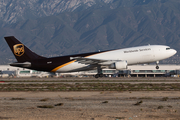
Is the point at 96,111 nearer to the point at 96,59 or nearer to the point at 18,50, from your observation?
the point at 96,59

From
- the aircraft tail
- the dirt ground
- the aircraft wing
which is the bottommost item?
the dirt ground

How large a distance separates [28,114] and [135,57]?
107 ft

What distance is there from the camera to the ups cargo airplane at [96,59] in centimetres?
4769

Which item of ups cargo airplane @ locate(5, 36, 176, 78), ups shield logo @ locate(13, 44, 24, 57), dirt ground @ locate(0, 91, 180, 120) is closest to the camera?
dirt ground @ locate(0, 91, 180, 120)

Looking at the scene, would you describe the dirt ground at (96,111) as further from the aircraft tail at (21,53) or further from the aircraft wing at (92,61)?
the aircraft tail at (21,53)

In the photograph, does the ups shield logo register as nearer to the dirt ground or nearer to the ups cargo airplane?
the ups cargo airplane

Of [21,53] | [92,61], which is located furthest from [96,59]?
[21,53]

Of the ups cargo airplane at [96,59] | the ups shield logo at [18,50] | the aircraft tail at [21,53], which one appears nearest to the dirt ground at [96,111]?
the ups cargo airplane at [96,59]

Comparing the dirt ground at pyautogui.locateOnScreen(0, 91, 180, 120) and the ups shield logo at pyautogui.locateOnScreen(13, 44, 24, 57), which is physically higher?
the ups shield logo at pyautogui.locateOnScreen(13, 44, 24, 57)

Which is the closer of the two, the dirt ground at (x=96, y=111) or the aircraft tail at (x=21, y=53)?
the dirt ground at (x=96, y=111)

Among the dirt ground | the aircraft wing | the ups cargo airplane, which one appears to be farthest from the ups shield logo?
the dirt ground

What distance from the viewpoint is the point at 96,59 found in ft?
157

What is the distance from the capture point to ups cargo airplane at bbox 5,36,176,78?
4769 cm

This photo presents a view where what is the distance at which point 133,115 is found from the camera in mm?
16625
